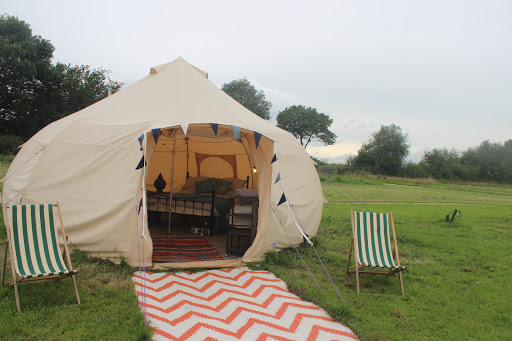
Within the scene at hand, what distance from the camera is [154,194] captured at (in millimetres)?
8023

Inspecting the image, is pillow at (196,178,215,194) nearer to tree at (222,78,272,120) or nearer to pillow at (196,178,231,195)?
pillow at (196,178,231,195)

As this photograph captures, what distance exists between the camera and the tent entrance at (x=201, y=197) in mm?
5965

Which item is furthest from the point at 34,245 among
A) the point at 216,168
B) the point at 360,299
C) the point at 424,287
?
the point at 216,168

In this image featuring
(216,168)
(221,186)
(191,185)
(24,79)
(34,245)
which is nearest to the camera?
(34,245)

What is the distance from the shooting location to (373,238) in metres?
4.94

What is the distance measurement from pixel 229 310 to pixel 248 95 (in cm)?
4423

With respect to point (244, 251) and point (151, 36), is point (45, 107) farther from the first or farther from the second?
point (244, 251)

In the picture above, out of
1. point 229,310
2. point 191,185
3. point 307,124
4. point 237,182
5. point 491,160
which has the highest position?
point 307,124

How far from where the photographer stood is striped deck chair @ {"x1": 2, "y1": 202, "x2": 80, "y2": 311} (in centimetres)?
352

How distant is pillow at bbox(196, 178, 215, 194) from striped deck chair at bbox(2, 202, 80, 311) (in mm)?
5107

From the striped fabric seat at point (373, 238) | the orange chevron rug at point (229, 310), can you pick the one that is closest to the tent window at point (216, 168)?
the orange chevron rug at point (229, 310)

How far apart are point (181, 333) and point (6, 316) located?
168 cm

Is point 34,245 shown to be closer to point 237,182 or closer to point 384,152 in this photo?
point 237,182

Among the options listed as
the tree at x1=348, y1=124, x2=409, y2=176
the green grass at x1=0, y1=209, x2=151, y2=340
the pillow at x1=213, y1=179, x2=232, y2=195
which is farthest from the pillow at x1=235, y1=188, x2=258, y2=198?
the tree at x1=348, y1=124, x2=409, y2=176
